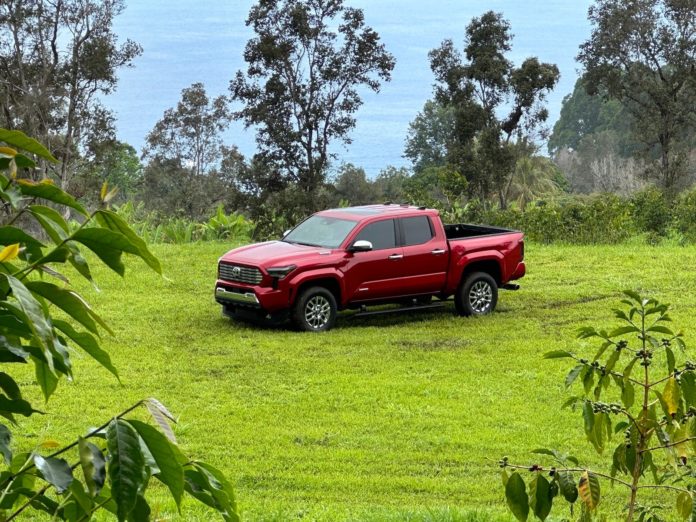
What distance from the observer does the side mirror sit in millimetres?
13543

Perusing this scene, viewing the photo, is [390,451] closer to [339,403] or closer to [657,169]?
[339,403]

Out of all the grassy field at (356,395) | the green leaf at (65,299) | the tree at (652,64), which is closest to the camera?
the green leaf at (65,299)

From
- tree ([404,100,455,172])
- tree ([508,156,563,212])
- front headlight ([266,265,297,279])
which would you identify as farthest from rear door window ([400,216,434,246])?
tree ([404,100,455,172])

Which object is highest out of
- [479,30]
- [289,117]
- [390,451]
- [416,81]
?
[416,81]

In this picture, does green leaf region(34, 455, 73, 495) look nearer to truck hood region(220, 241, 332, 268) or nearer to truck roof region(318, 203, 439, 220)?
truck hood region(220, 241, 332, 268)

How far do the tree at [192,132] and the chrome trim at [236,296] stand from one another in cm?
2358

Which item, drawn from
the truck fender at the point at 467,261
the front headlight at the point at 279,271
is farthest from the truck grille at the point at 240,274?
the truck fender at the point at 467,261

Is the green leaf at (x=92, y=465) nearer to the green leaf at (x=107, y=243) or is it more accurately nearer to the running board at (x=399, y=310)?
the green leaf at (x=107, y=243)

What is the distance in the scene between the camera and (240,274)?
13469 mm

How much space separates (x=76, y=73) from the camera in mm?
28281

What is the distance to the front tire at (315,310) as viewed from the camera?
13.2 m

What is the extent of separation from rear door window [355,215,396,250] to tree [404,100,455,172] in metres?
41.5

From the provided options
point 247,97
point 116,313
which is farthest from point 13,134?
point 247,97

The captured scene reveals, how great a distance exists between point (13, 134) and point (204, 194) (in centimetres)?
3518
